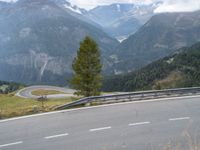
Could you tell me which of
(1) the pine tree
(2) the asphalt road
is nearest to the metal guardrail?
(2) the asphalt road

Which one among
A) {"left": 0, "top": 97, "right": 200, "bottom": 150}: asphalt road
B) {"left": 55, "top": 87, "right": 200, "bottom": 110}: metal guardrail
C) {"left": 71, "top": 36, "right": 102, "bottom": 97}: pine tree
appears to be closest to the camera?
{"left": 0, "top": 97, "right": 200, "bottom": 150}: asphalt road

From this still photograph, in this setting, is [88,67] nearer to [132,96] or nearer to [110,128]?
[132,96]

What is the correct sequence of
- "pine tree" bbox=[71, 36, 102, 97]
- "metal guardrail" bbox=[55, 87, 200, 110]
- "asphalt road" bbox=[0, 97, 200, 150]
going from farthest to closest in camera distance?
1. "pine tree" bbox=[71, 36, 102, 97]
2. "metal guardrail" bbox=[55, 87, 200, 110]
3. "asphalt road" bbox=[0, 97, 200, 150]

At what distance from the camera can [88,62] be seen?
40.0m

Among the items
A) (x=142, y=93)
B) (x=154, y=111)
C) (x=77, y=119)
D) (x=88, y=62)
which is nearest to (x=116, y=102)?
(x=142, y=93)

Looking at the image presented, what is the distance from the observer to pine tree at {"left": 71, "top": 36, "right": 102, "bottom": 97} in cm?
4003

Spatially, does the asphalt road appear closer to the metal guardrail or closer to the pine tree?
the metal guardrail

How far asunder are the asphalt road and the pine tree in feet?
69.9

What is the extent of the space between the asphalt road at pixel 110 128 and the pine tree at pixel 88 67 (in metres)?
21.3

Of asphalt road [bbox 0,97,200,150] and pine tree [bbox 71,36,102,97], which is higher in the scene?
pine tree [bbox 71,36,102,97]

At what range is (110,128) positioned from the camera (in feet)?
46.7

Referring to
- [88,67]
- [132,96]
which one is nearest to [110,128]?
[132,96]

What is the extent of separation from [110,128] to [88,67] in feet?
86.5

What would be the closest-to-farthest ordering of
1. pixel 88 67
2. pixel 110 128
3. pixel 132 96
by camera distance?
pixel 110 128, pixel 132 96, pixel 88 67
